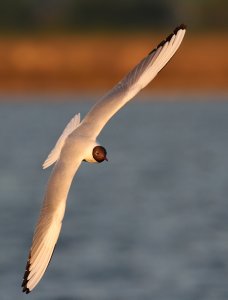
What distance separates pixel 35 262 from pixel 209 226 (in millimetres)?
4711

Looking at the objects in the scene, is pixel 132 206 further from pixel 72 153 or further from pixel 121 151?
pixel 72 153

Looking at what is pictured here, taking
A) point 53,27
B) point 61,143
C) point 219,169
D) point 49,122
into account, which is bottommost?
point 61,143

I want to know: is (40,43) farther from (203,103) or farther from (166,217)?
(166,217)

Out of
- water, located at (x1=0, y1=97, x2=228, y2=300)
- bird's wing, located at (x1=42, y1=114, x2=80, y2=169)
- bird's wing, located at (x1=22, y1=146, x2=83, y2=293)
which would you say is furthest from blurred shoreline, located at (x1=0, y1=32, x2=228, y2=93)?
bird's wing, located at (x1=22, y1=146, x2=83, y2=293)

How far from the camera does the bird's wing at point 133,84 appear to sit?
7957 millimetres

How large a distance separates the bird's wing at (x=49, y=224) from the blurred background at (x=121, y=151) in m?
1.58

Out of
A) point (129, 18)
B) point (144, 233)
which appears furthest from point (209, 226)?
point (129, 18)

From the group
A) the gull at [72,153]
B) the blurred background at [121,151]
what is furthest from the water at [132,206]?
the gull at [72,153]

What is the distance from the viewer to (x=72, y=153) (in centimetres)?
779

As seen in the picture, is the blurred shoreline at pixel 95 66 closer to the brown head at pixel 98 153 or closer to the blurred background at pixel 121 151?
the blurred background at pixel 121 151

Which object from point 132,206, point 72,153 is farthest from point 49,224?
point 132,206

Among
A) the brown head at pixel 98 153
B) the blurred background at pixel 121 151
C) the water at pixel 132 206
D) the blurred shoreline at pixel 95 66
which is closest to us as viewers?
the brown head at pixel 98 153

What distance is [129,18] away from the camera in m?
30.1

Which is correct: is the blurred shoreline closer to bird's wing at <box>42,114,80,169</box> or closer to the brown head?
bird's wing at <box>42,114,80,169</box>
